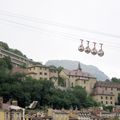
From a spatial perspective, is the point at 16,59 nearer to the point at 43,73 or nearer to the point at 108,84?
the point at 43,73

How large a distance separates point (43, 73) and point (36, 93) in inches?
1127

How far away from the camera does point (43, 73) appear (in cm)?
15088

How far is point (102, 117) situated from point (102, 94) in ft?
163

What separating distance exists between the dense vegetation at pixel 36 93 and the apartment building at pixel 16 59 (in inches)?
926

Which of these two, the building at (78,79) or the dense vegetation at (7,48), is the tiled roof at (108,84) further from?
the dense vegetation at (7,48)

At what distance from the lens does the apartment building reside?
161m

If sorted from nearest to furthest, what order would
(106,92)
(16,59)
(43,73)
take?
(43,73) < (106,92) < (16,59)

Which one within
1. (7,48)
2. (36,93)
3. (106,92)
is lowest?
(36,93)

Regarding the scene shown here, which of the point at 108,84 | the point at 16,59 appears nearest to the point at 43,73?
the point at 16,59

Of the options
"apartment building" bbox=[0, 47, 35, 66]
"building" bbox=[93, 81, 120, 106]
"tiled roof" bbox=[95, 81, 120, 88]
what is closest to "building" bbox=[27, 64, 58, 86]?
"apartment building" bbox=[0, 47, 35, 66]

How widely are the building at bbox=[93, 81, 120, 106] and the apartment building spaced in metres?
20.4

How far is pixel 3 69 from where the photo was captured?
447 feet

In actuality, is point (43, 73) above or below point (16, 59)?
below

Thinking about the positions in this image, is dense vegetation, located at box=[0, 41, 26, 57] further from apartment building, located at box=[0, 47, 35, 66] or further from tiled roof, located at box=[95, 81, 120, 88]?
tiled roof, located at box=[95, 81, 120, 88]
